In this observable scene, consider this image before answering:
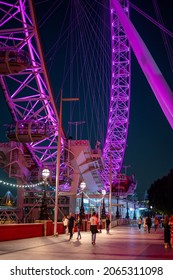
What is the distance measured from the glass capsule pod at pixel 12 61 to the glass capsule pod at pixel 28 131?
1117 centimetres

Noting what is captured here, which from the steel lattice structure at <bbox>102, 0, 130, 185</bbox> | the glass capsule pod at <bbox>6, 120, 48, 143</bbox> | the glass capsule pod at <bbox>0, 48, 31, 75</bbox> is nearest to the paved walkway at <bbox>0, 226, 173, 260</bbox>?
the glass capsule pod at <bbox>0, 48, 31, 75</bbox>

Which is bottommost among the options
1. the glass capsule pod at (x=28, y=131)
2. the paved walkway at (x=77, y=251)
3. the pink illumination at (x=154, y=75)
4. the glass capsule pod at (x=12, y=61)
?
the paved walkway at (x=77, y=251)

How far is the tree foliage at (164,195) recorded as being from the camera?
82125 mm

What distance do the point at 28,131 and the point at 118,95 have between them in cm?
4338

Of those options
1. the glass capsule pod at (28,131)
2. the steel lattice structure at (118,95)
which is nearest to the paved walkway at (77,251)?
the glass capsule pod at (28,131)

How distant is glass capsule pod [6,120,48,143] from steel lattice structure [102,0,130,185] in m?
27.8

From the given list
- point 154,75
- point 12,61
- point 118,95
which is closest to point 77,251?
point 154,75

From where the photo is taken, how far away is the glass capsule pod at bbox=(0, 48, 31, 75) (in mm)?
40469

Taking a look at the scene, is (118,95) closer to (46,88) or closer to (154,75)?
(46,88)

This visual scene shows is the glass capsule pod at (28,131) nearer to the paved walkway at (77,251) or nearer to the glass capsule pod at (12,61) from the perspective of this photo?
the glass capsule pod at (12,61)

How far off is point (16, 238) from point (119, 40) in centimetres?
6231

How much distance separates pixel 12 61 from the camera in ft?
135
